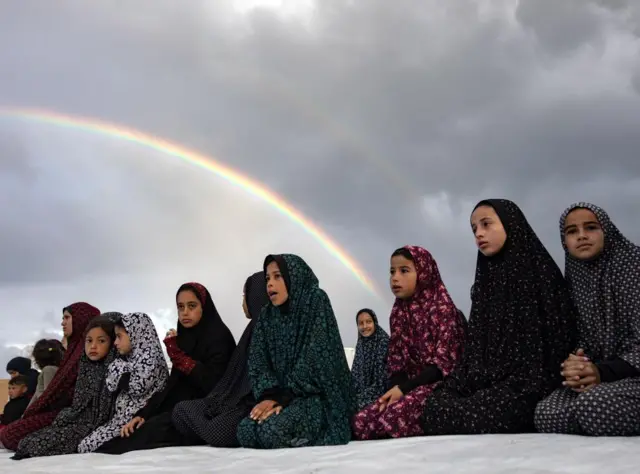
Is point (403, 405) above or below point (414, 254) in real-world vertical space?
below

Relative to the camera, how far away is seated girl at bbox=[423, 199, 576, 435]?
14.0 feet

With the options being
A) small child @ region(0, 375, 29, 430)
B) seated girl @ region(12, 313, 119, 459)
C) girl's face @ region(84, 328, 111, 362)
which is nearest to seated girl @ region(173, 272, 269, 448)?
seated girl @ region(12, 313, 119, 459)

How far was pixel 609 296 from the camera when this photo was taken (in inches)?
162

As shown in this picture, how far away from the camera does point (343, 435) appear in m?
4.62

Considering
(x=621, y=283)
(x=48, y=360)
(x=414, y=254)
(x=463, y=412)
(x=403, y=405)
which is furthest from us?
(x=48, y=360)

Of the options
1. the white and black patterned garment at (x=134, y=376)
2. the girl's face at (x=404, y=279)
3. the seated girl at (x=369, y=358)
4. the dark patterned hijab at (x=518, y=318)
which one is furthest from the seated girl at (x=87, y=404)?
the dark patterned hijab at (x=518, y=318)

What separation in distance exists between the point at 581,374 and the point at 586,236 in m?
0.86

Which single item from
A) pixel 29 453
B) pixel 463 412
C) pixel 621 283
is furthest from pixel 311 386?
pixel 29 453

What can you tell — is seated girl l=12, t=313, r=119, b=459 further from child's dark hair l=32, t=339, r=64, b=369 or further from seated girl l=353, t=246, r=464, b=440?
seated girl l=353, t=246, r=464, b=440

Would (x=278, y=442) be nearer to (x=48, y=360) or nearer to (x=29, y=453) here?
(x=29, y=453)

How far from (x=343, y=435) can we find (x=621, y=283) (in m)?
2.05

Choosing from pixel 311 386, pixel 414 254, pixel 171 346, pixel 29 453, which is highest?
pixel 414 254

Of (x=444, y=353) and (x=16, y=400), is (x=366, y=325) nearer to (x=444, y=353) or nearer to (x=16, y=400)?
(x=444, y=353)

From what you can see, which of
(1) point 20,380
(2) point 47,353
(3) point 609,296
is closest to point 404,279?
(3) point 609,296
